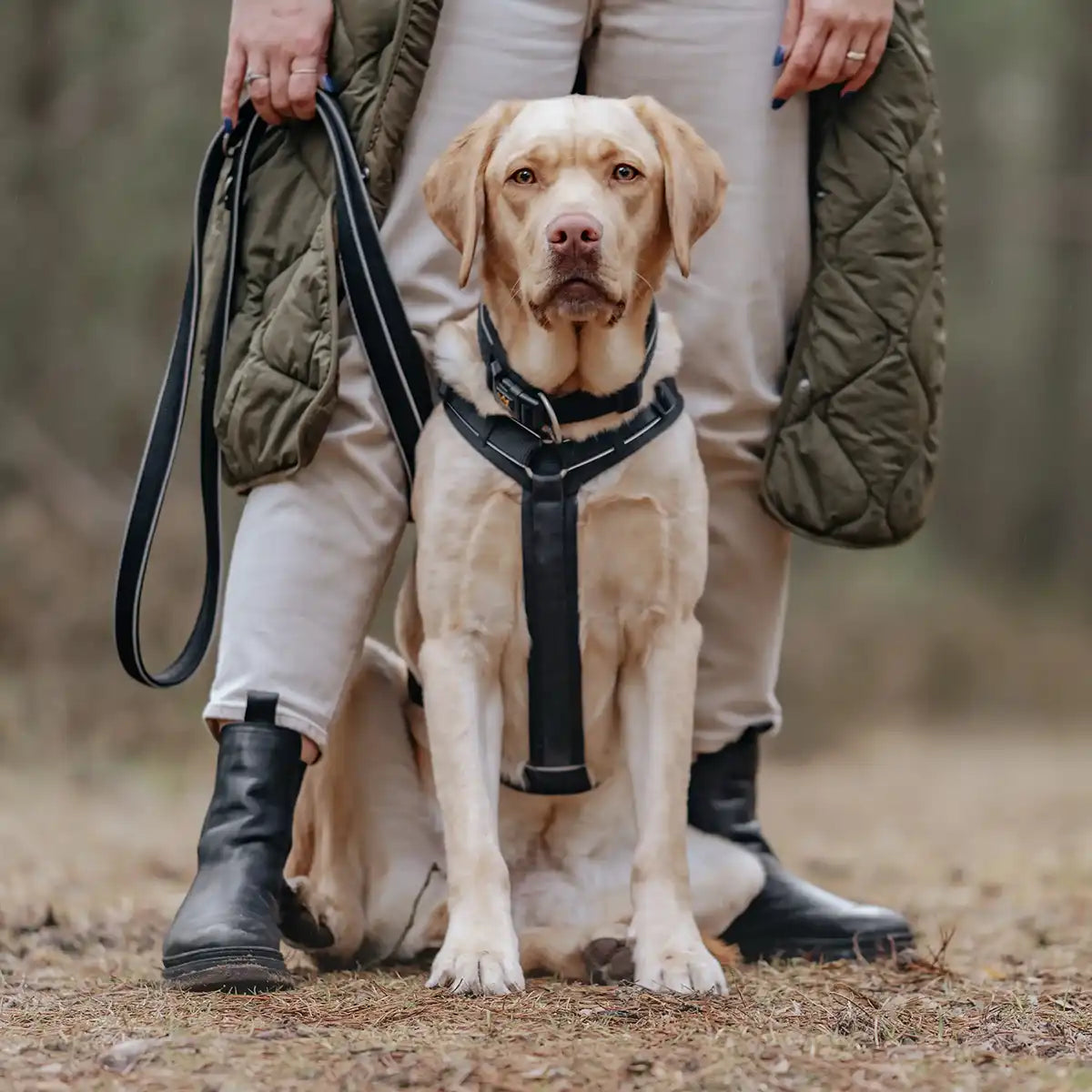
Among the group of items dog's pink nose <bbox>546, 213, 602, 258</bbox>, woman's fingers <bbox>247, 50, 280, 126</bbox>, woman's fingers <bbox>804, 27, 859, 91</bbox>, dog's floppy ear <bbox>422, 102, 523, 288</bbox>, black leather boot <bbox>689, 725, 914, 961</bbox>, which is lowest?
black leather boot <bbox>689, 725, 914, 961</bbox>

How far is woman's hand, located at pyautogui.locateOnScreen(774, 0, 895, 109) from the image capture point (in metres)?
3.04

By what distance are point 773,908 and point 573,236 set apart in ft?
4.55

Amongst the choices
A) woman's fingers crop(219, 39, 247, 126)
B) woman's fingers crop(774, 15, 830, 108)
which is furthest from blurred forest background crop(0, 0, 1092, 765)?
woman's fingers crop(774, 15, 830, 108)

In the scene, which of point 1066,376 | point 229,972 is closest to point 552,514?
point 229,972

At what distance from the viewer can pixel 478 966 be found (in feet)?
8.65

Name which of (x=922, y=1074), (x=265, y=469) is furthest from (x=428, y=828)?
(x=922, y=1074)

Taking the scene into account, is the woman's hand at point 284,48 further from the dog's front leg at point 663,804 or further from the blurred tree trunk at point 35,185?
the blurred tree trunk at point 35,185

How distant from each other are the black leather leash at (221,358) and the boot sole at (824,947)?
45.0 inches

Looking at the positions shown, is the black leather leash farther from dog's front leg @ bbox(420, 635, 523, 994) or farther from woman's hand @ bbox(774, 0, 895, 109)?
woman's hand @ bbox(774, 0, 895, 109)

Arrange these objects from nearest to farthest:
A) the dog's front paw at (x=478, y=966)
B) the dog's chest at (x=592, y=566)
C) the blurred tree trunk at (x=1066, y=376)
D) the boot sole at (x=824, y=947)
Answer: the dog's front paw at (x=478, y=966)
the dog's chest at (x=592, y=566)
the boot sole at (x=824, y=947)
the blurred tree trunk at (x=1066, y=376)

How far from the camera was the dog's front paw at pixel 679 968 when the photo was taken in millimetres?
2705

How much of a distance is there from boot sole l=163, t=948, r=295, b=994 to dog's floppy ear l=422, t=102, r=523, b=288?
1.15m

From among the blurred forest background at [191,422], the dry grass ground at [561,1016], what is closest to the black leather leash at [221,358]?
the dry grass ground at [561,1016]

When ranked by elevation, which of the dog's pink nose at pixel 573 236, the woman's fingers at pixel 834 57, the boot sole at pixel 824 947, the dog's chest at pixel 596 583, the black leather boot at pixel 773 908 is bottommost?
the boot sole at pixel 824 947
